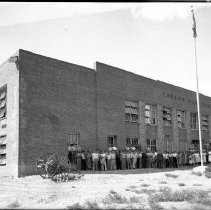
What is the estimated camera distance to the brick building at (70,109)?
66.4ft

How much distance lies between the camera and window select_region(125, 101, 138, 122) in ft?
91.9

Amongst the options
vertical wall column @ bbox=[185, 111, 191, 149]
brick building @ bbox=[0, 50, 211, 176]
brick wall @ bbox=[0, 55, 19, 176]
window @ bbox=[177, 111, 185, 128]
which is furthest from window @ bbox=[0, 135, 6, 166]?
vertical wall column @ bbox=[185, 111, 191, 149]

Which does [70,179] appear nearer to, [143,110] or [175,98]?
[143,110]

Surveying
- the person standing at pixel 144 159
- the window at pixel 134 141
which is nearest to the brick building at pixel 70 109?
the window at pixel 134 141

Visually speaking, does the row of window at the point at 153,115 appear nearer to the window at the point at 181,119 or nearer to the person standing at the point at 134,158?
the window at the point at 181,119

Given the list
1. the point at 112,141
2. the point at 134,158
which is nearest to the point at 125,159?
the point at 134,158

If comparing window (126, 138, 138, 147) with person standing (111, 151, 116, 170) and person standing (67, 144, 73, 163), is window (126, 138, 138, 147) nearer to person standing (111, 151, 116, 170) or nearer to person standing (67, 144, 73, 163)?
person standing (111, 151, 116, 170)

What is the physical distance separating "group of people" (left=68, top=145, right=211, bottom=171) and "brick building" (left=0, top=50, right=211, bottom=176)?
0.90 meters

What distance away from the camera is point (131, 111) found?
2847 centimetres

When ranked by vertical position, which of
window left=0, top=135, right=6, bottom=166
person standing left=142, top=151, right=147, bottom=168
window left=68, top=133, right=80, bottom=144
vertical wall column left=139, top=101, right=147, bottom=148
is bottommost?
person standing left=142, top=151, right=147, bottom=168

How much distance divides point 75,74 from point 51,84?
2329 mm

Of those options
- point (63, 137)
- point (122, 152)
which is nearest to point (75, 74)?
point (63, 137)

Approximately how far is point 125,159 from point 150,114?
730cm

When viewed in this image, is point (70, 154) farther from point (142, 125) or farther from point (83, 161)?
point (142, 125)
